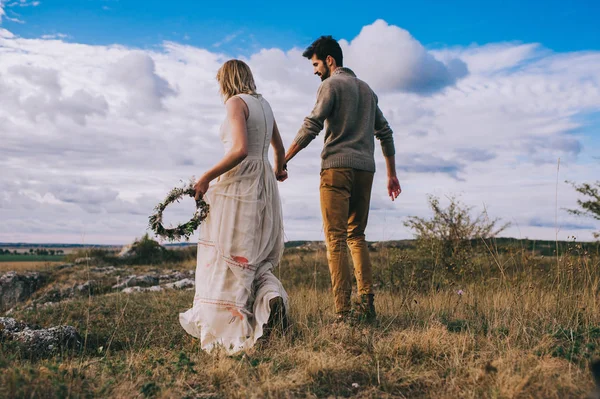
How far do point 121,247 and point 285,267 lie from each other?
1091 cm

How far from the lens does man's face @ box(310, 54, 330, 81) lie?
533 centimetres

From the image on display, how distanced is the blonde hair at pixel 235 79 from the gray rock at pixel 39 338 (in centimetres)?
286

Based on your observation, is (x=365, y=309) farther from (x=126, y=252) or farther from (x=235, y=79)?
(x=126, y=252)

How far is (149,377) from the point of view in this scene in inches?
143

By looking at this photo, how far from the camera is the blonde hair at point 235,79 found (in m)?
4.70

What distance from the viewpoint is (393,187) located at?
582cm

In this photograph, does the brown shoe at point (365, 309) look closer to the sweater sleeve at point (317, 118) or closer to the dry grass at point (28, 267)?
the sweater sleeve at point (317, 118)

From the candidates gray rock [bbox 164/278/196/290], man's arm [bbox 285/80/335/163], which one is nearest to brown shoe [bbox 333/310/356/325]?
man's arm [bbox 285/80/335/163]

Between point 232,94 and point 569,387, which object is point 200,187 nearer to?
point 232,94

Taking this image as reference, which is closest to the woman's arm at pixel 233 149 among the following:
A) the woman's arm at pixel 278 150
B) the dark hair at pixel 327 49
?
the woman's arm at pixel 278 150

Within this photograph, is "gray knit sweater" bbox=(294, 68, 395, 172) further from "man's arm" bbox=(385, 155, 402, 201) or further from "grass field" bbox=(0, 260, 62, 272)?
"grass field" bbox=(0, 260, 62, 272)

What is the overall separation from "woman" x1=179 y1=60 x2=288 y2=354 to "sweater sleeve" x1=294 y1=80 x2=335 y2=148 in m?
0.33

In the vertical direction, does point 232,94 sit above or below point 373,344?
above

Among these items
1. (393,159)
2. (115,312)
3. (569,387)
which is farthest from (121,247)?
(569,387)
